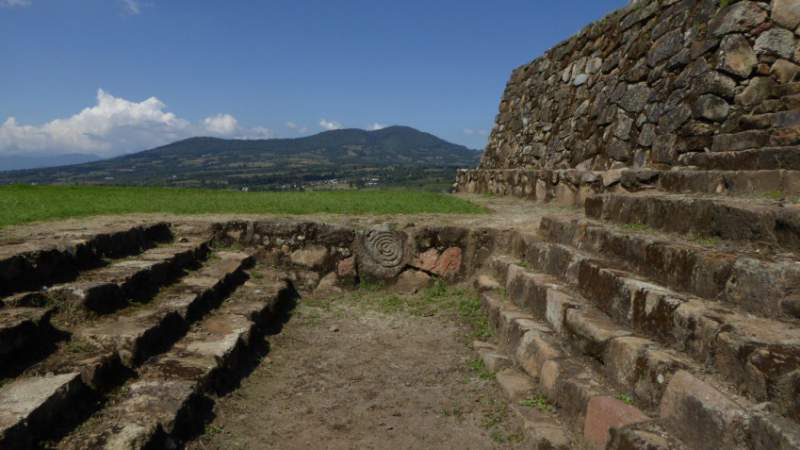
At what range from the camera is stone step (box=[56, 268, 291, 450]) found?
3.71 metres

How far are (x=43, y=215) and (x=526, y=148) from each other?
12.0m

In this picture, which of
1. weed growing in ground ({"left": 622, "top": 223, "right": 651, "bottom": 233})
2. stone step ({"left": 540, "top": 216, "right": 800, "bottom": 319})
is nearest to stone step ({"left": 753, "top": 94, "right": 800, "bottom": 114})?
weed growing in ground ({"left": 622, "top": 223, "right": 651, "bottom": 233})

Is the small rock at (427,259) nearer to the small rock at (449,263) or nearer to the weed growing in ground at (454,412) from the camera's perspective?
the small rock at (449,263)

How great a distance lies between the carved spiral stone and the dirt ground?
137cm

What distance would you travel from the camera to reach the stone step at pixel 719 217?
12.8 ft

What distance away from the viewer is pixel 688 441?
10.3 ft

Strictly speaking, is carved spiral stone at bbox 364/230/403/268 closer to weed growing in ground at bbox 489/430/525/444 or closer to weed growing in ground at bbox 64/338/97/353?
weed growing in ground at bbox 489/430/525/444

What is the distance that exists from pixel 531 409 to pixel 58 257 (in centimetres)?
512

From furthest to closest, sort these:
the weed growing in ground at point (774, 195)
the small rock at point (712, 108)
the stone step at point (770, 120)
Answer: the small rock at point (712, 108), the stone step at point (770, 120), the weed growing in ground at point (774, 195)

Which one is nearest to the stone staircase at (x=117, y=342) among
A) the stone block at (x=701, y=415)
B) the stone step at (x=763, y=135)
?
the stone block at (x=701, y=415)

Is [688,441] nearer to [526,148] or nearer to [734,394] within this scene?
[734,394]

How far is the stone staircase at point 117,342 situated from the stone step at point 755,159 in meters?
5.86

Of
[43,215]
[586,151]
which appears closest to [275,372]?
[43,215]

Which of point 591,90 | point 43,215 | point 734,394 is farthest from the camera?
point 591,90
